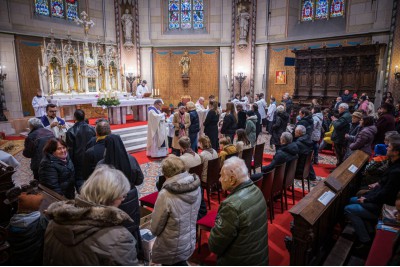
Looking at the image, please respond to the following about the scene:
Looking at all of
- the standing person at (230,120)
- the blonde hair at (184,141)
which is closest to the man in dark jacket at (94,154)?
the blonde hair at (184,141)

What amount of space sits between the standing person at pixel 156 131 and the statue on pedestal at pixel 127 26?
337 inches

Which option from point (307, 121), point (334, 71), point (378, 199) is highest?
point (334, 71)

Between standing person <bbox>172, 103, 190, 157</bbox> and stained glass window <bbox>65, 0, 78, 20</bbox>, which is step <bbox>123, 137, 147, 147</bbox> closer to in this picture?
standing person <bbox>172, 103, 190, 157</bbox>

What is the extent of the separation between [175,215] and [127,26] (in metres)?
14.5

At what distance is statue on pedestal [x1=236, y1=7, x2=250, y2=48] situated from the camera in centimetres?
1432

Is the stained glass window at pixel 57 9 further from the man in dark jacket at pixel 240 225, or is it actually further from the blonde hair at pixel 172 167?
the man in dark jacket at pixel 240 225

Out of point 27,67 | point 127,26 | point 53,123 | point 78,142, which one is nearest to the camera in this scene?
point 78,142

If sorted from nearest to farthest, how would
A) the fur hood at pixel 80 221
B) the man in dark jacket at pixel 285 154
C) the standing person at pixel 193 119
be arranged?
1. the fur hood at pixel 80 221
2. the man in dark jacket at pixel 285 154
3. the standing person at pixel 193 119

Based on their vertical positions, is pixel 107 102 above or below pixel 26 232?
above

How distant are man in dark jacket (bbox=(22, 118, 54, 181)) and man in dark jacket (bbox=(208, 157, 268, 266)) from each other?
10.5ft

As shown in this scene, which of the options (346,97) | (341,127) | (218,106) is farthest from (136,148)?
(346,97)

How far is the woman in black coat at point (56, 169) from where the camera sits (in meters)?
3.18

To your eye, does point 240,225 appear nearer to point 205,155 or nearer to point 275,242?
point 275,242

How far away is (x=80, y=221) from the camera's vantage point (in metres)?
1.52
